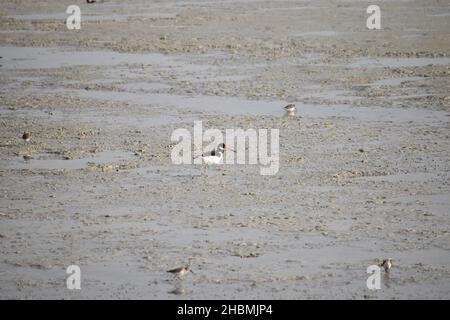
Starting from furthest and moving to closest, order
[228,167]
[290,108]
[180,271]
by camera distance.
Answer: [290,108] < [228,167] < [180,271]

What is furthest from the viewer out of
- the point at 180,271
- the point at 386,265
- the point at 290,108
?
the point at 290,108

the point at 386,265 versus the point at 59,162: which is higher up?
the point at 59,162

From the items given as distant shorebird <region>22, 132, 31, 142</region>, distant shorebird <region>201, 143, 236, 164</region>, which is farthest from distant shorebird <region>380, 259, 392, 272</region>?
distant shorebird <region>22, 132, 31, 142</region>

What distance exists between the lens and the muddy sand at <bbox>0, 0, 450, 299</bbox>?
356 inches

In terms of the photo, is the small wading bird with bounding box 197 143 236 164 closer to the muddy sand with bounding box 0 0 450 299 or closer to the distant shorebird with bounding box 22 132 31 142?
the muddy sand with bounding box 0 0 450 299

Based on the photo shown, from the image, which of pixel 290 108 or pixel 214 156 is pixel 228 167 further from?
pixel 290 108

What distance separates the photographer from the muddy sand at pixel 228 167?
9.05m

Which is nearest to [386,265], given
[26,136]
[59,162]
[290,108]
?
[59,162]

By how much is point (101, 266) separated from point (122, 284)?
0.54m

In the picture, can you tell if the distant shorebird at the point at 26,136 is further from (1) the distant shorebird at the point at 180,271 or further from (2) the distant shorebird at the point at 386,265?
(2) the distant shorebird at the point at 386,265

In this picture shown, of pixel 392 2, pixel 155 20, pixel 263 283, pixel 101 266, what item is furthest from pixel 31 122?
pixel 392 2

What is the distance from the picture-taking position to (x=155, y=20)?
2656 centimetres

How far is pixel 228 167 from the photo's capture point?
1270 centimetres

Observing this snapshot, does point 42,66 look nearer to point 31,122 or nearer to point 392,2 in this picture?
point 31,122
